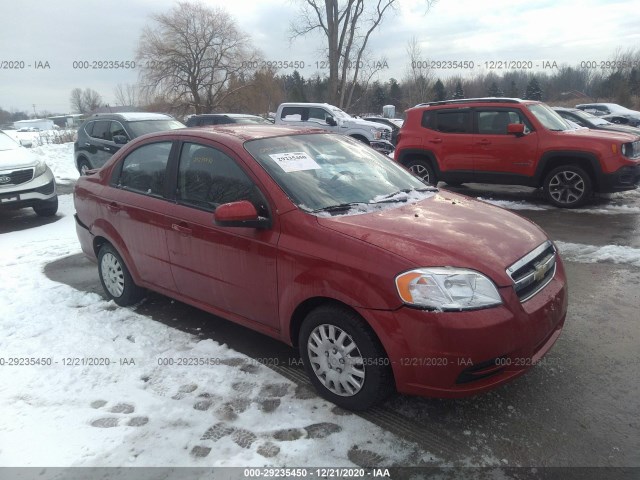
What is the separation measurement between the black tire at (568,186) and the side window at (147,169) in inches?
276

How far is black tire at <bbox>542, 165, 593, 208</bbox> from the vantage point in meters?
8.19

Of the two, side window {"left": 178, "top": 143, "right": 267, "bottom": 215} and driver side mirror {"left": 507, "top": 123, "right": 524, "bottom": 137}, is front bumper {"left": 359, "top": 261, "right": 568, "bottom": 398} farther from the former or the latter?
driver side mirror {"left": 507, "top": 123, "right": 524, "bottom": 137}

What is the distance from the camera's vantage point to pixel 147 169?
4223 mm

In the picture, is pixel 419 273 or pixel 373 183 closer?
pixel 419 273

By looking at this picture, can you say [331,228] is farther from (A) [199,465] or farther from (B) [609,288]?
(B) [609,288]

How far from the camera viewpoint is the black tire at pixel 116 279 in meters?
4.50

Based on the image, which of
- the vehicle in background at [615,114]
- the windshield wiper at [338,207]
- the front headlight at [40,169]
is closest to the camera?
the windshield wiper at [338,207]

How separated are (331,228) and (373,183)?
934mm

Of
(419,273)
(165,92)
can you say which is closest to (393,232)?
(419,273)

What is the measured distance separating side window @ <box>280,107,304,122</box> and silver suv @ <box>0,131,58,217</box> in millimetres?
9153

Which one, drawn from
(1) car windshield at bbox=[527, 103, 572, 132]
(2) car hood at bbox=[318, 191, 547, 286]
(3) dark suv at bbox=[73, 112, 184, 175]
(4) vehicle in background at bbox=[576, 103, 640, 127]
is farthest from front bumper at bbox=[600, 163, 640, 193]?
(4) vehicle in background at bbox=[576, 103, 640, 127]

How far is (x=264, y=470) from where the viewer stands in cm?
247

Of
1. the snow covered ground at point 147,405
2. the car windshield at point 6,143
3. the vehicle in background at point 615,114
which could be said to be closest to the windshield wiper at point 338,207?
the snow covered ground at point 147,405

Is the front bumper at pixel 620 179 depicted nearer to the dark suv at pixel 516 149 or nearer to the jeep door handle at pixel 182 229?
the dark suv at pixel 516 149
